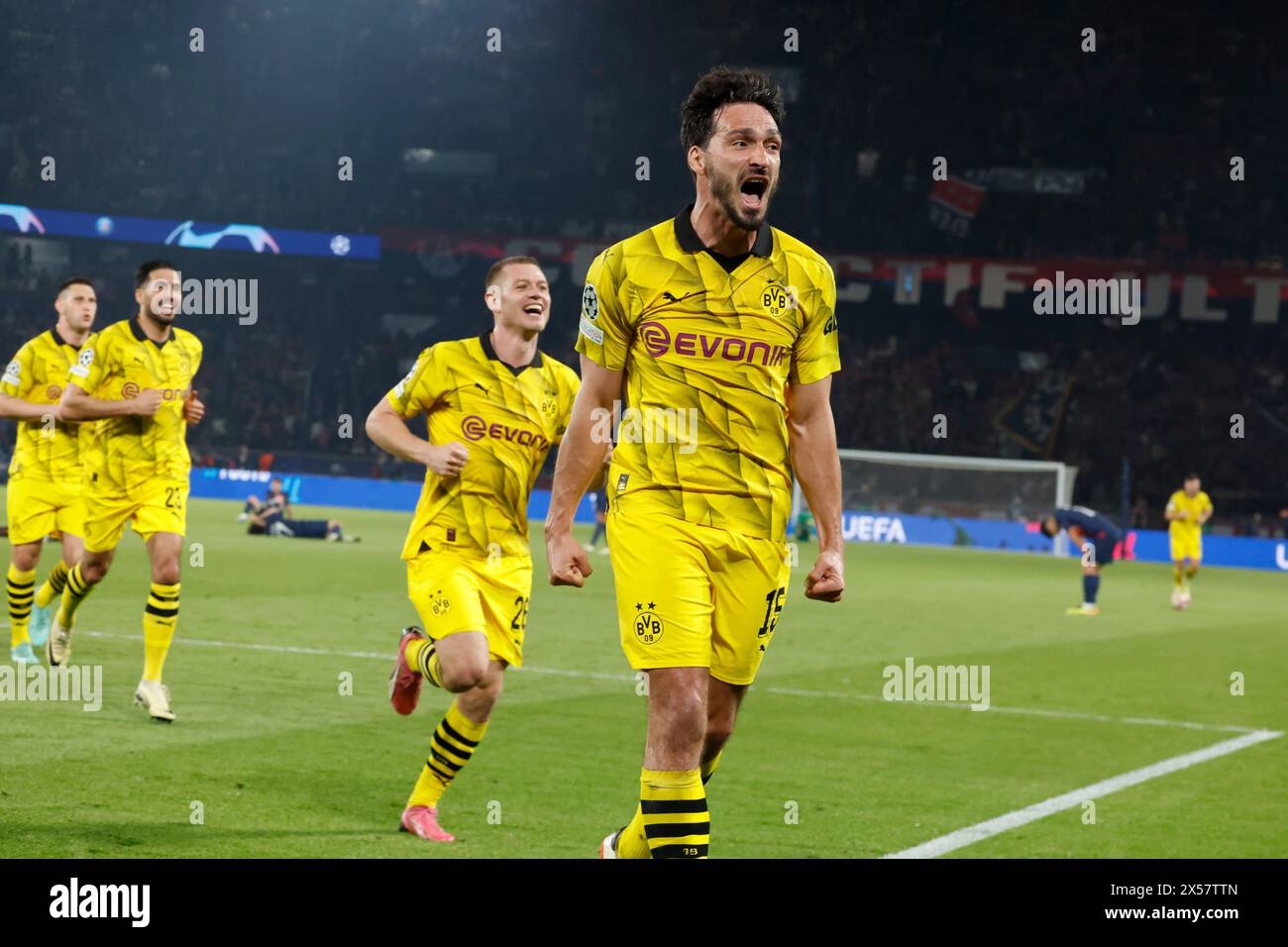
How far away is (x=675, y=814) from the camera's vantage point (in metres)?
4.79

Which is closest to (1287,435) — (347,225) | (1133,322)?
(1133,322)

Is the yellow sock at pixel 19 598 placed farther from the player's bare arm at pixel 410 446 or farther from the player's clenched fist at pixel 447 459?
the player's clenched fist at pixel 447 459

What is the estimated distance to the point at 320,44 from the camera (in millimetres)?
46125

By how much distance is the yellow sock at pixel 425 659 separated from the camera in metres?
7.16

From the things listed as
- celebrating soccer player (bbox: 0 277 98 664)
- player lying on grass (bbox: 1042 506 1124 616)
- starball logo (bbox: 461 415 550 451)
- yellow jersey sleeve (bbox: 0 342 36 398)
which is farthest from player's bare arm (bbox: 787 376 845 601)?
player lying on grass (bbox: 1042 506 1124 616)

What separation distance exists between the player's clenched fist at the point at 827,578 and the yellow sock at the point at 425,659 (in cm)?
238

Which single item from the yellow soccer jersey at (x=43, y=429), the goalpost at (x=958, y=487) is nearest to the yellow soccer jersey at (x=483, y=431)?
the yellow soccer jersey at (x=43, y=429)

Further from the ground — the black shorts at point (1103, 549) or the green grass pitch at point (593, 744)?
the black shorts at point (1103, 549)

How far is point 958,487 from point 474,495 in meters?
28.8

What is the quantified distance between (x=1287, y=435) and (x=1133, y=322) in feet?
16.1

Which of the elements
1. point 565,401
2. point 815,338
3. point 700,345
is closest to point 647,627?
point 700,345

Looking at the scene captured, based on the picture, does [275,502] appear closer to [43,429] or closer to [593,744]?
[43,429]

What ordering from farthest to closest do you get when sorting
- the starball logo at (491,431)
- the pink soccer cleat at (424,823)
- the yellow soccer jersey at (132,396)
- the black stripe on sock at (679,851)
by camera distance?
the yellow soccer jersey at (132,396)
the starball logo at (491,431)
the pink soccer cleat at (424,823)
the black stripe on sock at (679,851)
